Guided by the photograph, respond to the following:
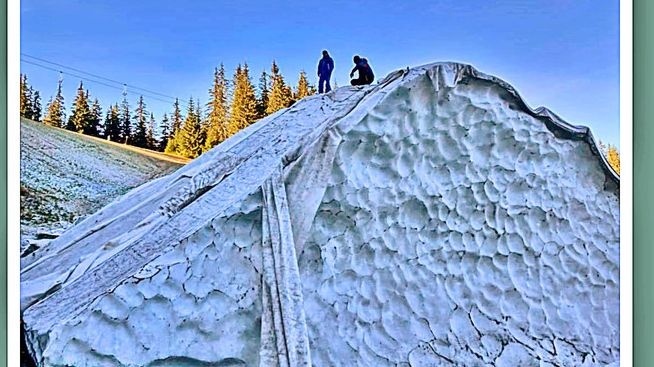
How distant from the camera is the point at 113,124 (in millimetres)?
1893

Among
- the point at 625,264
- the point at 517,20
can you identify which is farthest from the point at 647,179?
the point at 517,20

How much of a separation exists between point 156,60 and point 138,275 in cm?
51

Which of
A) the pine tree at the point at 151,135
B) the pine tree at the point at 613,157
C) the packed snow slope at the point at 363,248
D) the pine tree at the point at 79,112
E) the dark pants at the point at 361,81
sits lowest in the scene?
the packed snow slope at the point at 363,248

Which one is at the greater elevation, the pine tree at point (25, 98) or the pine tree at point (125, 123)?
the pine tree at point (25, 98)

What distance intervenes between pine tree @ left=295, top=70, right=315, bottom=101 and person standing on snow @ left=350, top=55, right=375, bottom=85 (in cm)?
11

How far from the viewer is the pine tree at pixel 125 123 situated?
189cm

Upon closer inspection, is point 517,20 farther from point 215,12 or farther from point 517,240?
point 215,12

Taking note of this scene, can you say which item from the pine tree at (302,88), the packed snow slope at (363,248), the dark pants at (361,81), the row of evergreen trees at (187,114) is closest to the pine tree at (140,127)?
the row of evergreen trees at (187,114)

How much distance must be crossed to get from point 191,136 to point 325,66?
0.37m

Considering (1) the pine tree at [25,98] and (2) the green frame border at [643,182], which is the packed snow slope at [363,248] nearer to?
(2) the green frame border at [643,182]

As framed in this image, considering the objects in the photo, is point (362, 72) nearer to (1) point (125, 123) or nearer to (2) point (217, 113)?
(2) point (217, 113)

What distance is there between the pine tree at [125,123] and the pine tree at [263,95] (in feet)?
1.02

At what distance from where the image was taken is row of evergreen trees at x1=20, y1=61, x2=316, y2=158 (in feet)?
6.15

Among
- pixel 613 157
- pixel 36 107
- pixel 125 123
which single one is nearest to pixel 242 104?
pixel 125 123
